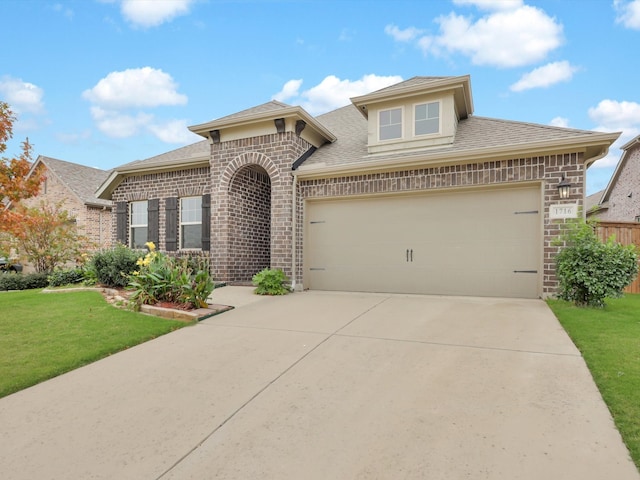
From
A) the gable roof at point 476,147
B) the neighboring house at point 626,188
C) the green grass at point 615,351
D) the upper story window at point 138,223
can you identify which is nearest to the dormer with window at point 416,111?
the gable roof at point 476,147

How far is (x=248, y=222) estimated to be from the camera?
11.0 m

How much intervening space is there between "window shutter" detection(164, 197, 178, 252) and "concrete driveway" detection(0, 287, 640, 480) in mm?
6855

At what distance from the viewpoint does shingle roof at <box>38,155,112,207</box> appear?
1819 cm

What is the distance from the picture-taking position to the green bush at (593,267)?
601cm

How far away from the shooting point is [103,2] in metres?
9.89

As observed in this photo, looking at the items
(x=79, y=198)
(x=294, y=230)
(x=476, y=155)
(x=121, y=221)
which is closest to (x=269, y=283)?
(x=294, y=230)

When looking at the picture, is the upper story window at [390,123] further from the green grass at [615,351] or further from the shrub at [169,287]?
the shrub at [169,287]

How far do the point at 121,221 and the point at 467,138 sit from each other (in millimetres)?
11351

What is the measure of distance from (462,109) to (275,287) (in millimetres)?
6876

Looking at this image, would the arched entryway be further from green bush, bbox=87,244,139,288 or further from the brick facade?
green bush, bbox=87,244,139,288

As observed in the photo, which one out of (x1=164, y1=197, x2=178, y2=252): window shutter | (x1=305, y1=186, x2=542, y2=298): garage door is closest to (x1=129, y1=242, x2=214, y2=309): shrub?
(x1=305, y1=186, x2=542, y2=298): garage door

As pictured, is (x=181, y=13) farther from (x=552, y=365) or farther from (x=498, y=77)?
(x=552, y=365)

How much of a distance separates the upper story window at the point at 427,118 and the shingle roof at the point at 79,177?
15603 mm

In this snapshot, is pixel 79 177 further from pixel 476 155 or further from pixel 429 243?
pixel 476 155
